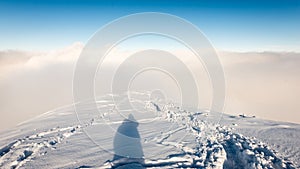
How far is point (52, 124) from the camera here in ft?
53.2

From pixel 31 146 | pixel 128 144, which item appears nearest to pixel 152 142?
pixel 128 144

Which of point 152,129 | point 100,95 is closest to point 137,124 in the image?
point 152,129

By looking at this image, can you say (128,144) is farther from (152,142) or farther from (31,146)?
(31,146)

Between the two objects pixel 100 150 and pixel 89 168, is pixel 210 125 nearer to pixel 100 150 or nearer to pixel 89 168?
pixel 100 150

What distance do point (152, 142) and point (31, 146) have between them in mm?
5763

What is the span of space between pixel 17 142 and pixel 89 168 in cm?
561

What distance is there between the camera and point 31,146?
11.5 metres

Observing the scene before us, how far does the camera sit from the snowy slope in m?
9.42

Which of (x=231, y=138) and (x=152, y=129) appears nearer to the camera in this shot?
(x=231, y=138)

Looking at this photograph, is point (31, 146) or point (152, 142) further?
point (152, 142)

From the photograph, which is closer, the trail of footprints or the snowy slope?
the snowy slope

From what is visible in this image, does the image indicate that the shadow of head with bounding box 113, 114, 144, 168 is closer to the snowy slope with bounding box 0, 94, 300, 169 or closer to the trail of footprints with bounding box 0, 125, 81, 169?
the snowy slope with bounding box 0, 94, 300, 169

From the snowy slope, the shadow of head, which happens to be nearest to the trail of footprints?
the snowy slope

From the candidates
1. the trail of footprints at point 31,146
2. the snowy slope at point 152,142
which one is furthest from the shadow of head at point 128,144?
the trail of footprints at point 31,146
